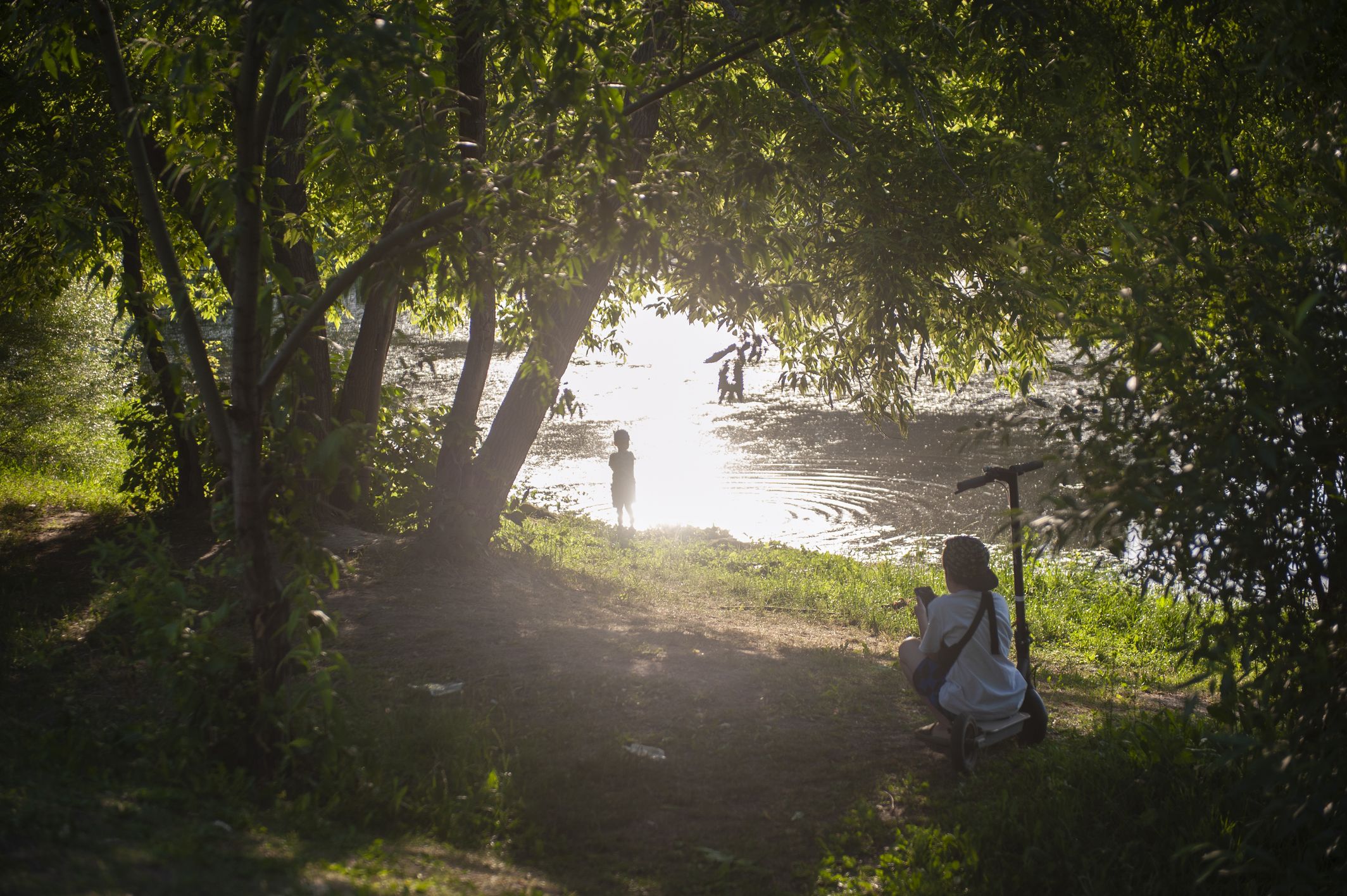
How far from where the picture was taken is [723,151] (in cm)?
846

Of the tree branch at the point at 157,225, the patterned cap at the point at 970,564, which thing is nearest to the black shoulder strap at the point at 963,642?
the patterned cap at the point at 970,564

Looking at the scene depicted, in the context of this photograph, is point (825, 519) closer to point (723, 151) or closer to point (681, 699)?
point (723, 151)

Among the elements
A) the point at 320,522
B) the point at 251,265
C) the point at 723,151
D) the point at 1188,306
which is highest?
the point at 723,151

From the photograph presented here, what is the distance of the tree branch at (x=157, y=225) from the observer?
449cm

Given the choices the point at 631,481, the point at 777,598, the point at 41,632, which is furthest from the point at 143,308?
the point at 631,481

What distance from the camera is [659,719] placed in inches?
234

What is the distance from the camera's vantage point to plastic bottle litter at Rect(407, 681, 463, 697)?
6.04m

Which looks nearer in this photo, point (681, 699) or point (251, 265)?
point (251, 265)

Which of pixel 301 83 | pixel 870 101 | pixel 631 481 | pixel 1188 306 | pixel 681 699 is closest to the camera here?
pixel 1188 306

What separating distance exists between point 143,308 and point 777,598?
7.44 meters

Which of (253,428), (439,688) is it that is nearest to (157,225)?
(253,428)

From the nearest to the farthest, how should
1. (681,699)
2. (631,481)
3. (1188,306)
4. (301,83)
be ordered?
(1188,306) < (301,83) < (681,699) < (631,481)

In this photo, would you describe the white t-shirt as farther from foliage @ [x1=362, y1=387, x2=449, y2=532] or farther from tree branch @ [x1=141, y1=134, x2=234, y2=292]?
tree branch @ [x1=141, y1=134, x2=234, y2=292]

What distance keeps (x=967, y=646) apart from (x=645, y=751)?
183cm
